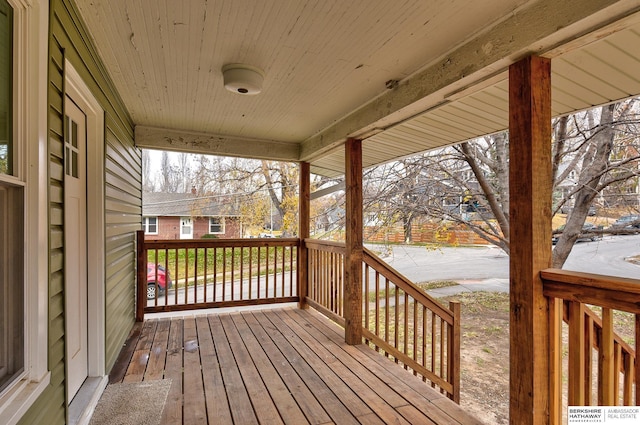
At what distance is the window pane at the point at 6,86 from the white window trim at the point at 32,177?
0.03m

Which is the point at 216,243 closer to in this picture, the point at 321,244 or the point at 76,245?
the point at 321,244

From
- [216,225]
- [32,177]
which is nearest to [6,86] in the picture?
[32,177]

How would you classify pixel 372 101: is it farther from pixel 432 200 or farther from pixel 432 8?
pixel 432 200

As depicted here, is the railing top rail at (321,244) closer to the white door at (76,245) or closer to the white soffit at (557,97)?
the white soffit at (557,97)

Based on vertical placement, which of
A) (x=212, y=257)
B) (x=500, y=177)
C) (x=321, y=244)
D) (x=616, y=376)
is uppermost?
(x=500, y=177)

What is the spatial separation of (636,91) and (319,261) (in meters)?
3.24

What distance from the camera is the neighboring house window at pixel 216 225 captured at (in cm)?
1115

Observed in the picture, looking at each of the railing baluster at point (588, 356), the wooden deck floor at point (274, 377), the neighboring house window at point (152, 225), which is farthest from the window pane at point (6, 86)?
the neighboring house window at point (152, 225)

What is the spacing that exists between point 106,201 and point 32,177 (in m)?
1.33

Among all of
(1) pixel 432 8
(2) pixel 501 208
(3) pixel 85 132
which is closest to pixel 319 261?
(3) pixel 85 132

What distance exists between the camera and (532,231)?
1539 mm

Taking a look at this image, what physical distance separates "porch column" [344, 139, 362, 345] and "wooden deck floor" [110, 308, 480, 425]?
210mm

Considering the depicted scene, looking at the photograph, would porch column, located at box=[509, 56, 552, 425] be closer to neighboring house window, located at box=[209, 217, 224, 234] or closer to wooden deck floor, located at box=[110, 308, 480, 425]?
wooden deck floor, located at box=[110, 308, 480, 425]

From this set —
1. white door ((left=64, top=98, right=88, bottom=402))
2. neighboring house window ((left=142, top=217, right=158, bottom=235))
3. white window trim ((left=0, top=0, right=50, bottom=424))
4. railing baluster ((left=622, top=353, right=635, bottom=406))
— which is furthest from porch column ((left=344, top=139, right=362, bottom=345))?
neighboring house window ((left=142, top=217, right=158, bottom=235))
